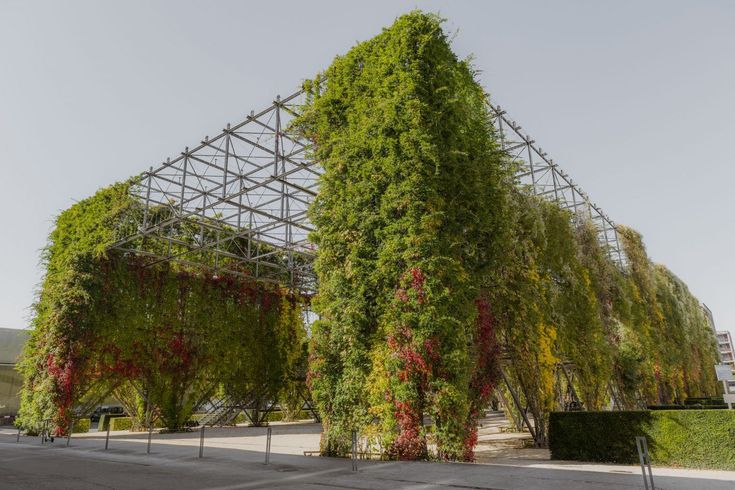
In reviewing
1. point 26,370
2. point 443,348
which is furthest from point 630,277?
point 26,370

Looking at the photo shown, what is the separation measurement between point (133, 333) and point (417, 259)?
1638cm

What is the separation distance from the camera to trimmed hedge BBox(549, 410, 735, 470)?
10172mm

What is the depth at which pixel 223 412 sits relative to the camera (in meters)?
26.5

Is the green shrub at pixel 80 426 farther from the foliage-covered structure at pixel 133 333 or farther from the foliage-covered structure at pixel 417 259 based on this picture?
the foliage-covered structure at pixel 417 259

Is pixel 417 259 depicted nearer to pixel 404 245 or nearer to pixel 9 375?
pixel 404 245

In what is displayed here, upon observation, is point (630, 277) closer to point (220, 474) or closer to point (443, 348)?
point (443, 348)

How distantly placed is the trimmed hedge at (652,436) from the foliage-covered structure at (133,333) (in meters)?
15.6

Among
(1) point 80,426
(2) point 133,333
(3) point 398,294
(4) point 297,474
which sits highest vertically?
(2) point 133,333

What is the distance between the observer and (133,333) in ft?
71.2

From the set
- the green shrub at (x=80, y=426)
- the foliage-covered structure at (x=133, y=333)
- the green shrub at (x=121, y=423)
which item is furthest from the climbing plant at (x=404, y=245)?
the green shrub at (x=80, y=426)

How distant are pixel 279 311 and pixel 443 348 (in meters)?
19.5

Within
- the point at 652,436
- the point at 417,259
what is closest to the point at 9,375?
the point at 417,259

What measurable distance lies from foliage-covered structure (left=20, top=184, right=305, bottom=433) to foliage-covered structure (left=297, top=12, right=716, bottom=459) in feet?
40.0

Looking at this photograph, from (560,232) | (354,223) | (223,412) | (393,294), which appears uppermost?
(560,232)
